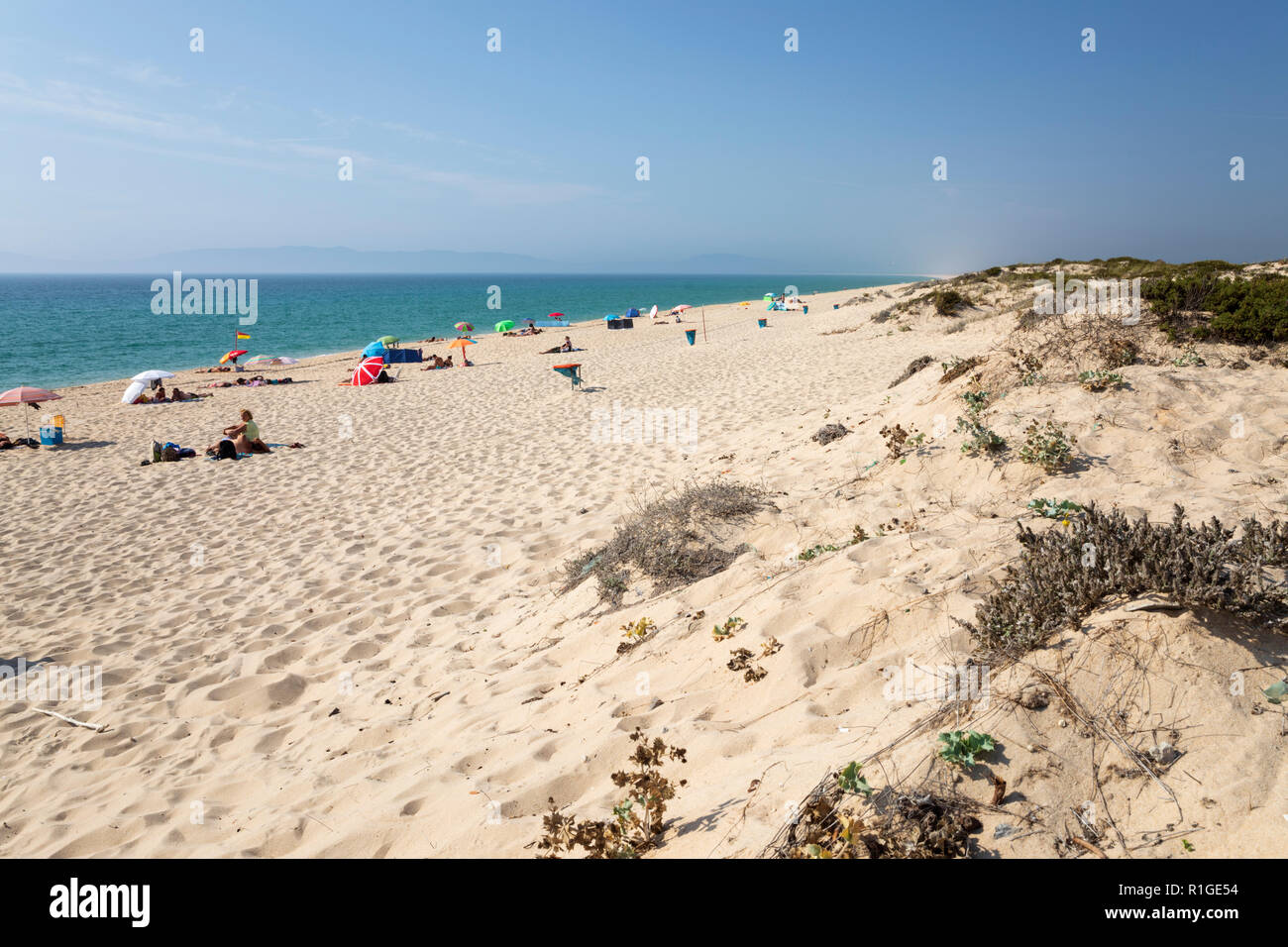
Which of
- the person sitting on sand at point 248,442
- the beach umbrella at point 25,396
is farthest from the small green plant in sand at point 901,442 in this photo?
the beach umbrella at point 25,396

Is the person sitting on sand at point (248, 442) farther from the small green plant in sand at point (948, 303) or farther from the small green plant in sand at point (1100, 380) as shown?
the small green plant in sand at point (948, 303)

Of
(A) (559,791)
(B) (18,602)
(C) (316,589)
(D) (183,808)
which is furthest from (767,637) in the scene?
(B) (18,602)

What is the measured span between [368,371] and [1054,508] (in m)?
22.6

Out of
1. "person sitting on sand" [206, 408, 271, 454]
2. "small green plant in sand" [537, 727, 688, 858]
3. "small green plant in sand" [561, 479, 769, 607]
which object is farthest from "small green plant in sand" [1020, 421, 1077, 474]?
"person sitting on sand" [206, 408, 271, 454]

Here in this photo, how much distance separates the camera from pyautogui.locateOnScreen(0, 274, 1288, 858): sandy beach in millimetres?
2785

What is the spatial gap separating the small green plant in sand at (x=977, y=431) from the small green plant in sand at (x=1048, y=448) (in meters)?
0.26

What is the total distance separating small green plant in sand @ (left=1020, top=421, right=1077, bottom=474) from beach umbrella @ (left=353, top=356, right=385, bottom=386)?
21540mm

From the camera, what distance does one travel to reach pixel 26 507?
35.0 ft

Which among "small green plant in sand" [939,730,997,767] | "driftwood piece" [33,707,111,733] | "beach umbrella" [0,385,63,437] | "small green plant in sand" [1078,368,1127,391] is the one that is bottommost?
"driftwood piece" [33,707,111,733]

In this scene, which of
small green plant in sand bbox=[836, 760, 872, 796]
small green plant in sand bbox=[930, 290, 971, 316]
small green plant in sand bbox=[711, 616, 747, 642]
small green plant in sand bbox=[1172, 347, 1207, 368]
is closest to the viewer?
small green plant in sand bbox=[836, 760, 872, 796]

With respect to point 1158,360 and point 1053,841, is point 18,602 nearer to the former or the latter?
point 1053,841

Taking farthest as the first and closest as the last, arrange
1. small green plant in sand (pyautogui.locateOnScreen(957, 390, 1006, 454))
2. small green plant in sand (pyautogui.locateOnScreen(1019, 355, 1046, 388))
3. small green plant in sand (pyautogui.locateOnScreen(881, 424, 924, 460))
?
small green plant in sand (pyautogui.locateOnScreen(1019, 355, 1046, 388))
small green plant in sand (pyautogui.locateOnScreen(881, 424, 924, 460))
small green plant in sand (pyautogui.locateOnScreen(957, 390, 1006, 454))

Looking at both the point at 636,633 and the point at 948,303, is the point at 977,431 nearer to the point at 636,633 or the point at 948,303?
the point at 636,633

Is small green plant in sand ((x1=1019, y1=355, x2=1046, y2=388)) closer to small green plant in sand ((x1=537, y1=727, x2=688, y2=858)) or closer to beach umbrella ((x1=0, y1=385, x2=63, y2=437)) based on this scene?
small green plant in sand ((x1=537, y1=727, x2=688, y2=858))
